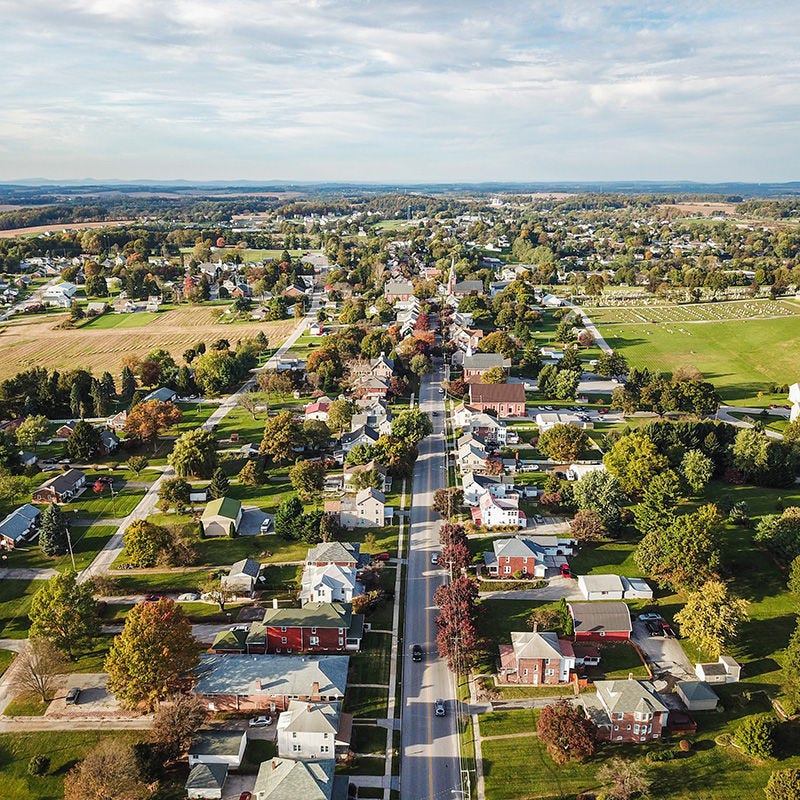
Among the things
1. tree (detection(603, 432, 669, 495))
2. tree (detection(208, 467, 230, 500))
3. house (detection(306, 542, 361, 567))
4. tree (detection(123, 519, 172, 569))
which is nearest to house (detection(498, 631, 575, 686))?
house (detection(306, 542, 361, 567))

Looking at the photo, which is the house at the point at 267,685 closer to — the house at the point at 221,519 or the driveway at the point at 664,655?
the house at the point at 221,519

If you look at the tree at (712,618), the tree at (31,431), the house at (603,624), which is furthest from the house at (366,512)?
the tree at (31,431)

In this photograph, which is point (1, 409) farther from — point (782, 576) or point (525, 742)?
point (782, 576)

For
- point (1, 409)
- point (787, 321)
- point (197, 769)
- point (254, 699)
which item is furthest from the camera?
point (787, 321)

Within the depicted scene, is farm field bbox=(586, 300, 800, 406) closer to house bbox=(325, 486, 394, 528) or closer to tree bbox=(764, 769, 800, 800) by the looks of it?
house bbox=(325, 486, 394, 528)

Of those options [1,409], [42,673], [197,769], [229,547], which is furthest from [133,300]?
[197,769]

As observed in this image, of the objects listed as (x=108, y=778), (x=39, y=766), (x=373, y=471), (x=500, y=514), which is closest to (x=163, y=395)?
(x=373, y=471)
